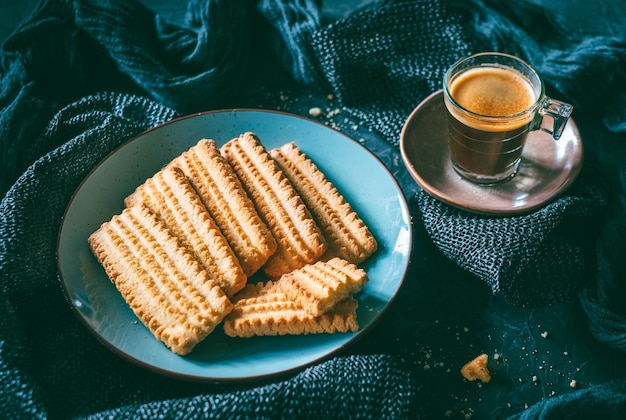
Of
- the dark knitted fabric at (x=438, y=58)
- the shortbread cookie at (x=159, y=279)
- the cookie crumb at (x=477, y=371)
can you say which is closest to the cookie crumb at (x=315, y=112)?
the dark knitted fabric at (x=438, y=58)

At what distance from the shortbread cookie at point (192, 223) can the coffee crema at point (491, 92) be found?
0.57m

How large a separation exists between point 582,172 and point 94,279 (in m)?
1.10

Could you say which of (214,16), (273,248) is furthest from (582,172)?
(214,16)

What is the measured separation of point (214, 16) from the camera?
5.88 ft

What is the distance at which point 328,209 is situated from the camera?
148cm

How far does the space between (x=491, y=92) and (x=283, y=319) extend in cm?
69

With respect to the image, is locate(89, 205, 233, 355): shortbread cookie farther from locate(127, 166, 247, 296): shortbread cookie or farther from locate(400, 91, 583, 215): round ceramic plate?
locate(400, 91, 583, 215): round ceramic plate

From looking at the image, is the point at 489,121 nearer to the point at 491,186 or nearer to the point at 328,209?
the point at 491,186

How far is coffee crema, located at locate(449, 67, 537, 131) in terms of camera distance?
151 cm

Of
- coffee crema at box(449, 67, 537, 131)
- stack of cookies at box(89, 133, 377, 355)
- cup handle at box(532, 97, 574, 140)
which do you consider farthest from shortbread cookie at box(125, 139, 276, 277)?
cup handle at box(532, 97, 574, 140)

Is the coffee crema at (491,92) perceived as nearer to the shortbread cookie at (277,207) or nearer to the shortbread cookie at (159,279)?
the shortbread cookie at (277,207)

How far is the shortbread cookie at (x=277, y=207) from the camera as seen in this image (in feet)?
4.62

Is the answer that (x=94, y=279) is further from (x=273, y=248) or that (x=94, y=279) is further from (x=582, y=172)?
(x=582, y=172)

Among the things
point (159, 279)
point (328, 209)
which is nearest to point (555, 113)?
point (328, 209)
